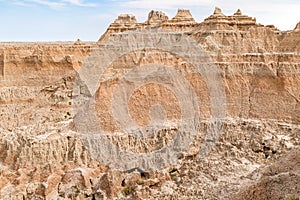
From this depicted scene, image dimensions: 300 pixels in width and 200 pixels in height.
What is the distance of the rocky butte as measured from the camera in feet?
69.9

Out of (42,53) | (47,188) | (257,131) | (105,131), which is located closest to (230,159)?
(257,131)

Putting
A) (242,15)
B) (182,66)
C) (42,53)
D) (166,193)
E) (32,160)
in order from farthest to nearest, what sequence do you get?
(42,53), (242,15), (182,66), (32,160), (166,193)

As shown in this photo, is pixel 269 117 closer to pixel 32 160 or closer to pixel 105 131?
pixel 105 131

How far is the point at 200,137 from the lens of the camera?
2580cm

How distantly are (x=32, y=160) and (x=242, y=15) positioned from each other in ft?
71.6

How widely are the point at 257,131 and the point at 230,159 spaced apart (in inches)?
132

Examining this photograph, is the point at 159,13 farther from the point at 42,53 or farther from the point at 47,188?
the point at 47,188

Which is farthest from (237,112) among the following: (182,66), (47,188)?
(47,188)

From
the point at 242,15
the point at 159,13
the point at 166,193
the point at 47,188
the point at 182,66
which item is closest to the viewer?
the point at 166,193

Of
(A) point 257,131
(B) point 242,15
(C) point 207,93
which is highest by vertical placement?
(B) point 242,15

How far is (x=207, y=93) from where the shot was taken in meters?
27.7

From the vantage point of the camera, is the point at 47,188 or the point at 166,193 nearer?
the point at 166,193

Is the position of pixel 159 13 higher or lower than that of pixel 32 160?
higher

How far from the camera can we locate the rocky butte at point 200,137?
21.3m
